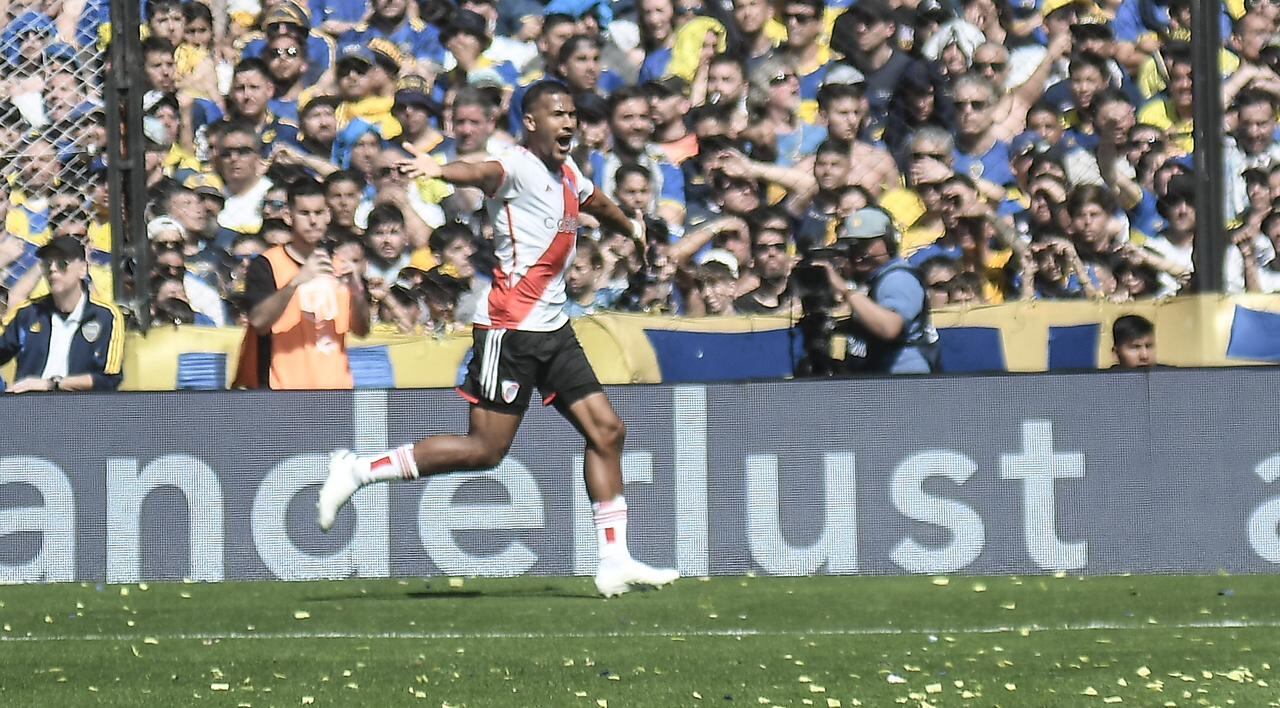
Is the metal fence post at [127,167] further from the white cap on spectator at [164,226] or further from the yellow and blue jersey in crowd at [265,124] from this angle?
the yellow and blue jersey in crowd at [265,124]

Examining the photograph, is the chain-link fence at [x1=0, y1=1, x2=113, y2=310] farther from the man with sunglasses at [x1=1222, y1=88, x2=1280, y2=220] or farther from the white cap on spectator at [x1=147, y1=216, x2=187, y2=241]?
the man with sunglasses at [x1=1222, y1=88, x2=1280, y2=220]

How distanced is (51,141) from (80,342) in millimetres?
898

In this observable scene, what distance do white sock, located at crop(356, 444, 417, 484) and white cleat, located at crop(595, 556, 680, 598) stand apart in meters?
0.82

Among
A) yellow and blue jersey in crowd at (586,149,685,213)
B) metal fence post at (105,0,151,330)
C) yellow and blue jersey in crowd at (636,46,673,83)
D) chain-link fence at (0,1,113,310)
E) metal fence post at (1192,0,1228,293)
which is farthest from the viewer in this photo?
yellow and blue jersey in crowd at (636,46,673,83)

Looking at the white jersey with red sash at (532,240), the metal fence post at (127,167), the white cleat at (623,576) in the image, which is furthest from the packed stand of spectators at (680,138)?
the white cleat at (623,576)

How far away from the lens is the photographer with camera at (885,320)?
849 cm

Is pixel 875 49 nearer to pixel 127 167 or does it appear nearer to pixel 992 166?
pixel 992 166

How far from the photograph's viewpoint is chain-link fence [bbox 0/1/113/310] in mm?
8836

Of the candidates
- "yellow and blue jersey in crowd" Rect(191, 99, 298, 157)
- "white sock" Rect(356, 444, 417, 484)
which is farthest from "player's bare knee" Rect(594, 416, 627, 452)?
"yellow and blue jersey in crowd" Rect(191, 99, 298, 157)

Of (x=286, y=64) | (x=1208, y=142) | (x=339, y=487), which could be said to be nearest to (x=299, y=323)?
(x=339, y=487)

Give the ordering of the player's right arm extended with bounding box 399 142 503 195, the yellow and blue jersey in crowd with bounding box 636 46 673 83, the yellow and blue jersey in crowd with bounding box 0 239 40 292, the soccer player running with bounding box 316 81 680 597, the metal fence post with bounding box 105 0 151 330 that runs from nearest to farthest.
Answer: the player's right arm extended with bounding box 399 142 503 195 < the soccer player running with bounding box 316 81 680 597 < the metal fence post with bounding box 105 0 151 330 < the yellow and blue jersey in crowd with bounding box 0 239 40 292 < the yellow and blue jersey in crowd with bounding box 636 46 673 83

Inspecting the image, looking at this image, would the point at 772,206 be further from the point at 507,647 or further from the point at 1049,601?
the point at 507,647

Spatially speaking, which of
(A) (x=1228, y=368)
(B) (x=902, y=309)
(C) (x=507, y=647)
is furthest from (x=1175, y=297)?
(C) (x=507, y=647)

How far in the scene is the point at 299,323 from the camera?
8789mm
